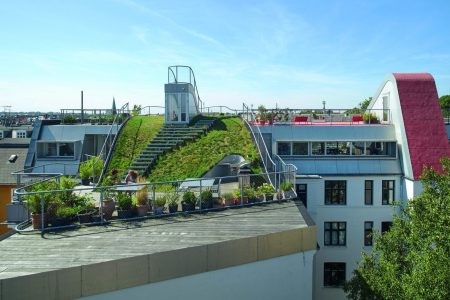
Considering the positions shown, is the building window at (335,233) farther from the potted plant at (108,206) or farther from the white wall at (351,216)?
the potted plant at (108,206)

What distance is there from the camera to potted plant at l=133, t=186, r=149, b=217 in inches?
532

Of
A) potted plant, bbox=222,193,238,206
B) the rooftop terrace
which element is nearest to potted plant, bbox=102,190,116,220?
the rooftop terrace

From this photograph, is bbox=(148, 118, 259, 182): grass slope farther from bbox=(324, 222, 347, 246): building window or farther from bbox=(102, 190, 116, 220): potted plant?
bbox=(102, 190, 116, 220): potted plant

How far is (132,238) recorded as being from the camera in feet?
37.7

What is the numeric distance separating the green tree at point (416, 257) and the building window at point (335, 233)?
9.16 meters

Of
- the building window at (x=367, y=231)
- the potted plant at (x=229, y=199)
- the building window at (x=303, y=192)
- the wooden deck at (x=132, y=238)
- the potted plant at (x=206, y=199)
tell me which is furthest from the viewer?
the building window at (x=367, y=231)

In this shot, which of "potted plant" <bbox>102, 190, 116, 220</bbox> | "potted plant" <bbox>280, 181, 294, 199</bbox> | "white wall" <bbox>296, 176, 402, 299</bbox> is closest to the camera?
"potted plant" <bbox>102, 190, 116, 220</bbox>

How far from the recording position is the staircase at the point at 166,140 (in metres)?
21.9

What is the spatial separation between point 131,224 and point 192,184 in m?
3.60

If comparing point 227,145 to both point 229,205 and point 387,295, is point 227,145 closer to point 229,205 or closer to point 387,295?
point 229,205

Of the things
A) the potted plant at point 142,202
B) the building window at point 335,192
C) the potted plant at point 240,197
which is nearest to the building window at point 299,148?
the building window at point 335,192

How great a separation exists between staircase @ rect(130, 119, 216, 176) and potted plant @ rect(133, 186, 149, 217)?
7.52 metres

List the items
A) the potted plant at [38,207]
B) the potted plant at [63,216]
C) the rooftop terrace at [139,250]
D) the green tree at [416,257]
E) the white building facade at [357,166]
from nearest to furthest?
the rooftop terrace at [139,250], the green tree at [416,257], the potted plant at [38,207], the potted plant at [63,216], the white building facade at [357,166]

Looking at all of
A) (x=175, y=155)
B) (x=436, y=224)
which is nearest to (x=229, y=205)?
(x=436, y=224)
